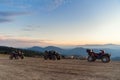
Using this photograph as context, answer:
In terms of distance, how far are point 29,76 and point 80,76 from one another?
12.5 feet

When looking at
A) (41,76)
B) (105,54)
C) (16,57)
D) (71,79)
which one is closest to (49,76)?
(41,76)

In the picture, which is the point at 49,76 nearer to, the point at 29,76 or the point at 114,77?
the point at 29,76

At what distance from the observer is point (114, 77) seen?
22.4 metres

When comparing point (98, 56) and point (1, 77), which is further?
point (98, 56)

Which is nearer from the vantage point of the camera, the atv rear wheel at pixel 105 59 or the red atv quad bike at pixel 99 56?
the atv rear wheel at pixel 105 59

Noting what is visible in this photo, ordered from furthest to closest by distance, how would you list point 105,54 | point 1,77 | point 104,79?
1. point 105,54
2. point 1,77
3. point 104,79

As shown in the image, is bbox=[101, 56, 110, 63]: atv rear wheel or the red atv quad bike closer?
bbox=[101, 56, 110, 63]: atv rear wheel

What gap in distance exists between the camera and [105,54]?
39.2 m

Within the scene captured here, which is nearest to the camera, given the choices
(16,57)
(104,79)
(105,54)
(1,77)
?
(104,79)

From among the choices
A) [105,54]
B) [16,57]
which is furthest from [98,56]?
[16,57]

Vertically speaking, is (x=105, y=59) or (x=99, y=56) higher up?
(x=99, y=56)

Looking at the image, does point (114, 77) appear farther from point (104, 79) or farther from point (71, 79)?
point (71, 79)

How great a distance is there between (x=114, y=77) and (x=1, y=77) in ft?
27.0

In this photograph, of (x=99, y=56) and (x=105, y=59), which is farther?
(x=99, y=56)
